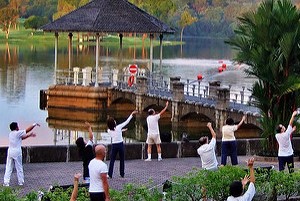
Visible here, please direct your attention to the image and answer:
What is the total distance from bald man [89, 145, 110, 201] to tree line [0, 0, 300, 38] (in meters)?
98.8

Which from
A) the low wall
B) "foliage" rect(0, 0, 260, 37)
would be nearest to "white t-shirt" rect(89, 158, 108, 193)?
the low wall

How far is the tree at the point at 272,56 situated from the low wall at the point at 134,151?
1.27 metres

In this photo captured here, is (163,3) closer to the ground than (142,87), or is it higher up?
higher up

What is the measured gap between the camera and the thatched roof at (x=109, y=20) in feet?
150

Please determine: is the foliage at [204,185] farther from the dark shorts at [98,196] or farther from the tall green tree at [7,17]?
the tall green tree at [7,17]

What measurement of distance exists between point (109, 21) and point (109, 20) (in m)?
0.14

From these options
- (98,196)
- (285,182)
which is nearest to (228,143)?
(285,182)

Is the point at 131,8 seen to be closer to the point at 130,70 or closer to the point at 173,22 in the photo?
the point at 130,70

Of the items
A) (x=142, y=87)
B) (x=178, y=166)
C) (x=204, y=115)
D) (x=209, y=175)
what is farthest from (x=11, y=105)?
(x=209, y=175)

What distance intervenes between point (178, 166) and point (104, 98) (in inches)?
932

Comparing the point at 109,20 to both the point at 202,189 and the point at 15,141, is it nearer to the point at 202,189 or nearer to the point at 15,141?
the point at 15,141

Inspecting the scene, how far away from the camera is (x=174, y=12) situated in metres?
154

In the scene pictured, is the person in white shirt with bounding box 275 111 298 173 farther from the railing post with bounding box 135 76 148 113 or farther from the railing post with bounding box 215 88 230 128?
the railing post with bounding box 135 76 148 113

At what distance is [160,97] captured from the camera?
41.6m
